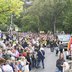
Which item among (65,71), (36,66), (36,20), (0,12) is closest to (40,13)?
(36,20)

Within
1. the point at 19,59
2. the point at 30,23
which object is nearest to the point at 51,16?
the point at 30,23

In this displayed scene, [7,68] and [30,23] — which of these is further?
[30,23]

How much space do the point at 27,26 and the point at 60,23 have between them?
7094mm

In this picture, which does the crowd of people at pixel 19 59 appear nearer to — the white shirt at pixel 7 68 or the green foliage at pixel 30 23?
the white shirt at pixel 7 68

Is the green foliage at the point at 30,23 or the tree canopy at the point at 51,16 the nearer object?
the tree canopy at the point at 51,16

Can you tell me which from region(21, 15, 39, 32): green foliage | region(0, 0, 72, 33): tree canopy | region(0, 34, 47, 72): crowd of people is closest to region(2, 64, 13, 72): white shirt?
region(0, 34, 47, 72): crowd of people

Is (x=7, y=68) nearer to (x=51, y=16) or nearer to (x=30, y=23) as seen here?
(x=51, y=16)

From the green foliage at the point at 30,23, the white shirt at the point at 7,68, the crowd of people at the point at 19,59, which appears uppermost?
the white shirt at the point at 7,68

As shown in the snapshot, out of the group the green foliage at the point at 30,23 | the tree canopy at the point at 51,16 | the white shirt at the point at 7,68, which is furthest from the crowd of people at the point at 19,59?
the green foliage at the point at 30,23

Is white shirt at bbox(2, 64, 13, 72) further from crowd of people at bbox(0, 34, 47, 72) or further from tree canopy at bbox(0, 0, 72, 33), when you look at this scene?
tree canopy at bbox(0, 0, 72, 33)

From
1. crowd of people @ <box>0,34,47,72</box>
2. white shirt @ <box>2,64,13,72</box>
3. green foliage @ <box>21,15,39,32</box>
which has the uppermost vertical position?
white shirt @ <box>2,64,13,72</box>

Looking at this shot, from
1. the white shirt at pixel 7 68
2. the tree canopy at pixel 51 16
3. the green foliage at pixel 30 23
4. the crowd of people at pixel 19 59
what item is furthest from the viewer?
the green foliage at pixel 30 23

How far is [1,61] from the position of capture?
1895 cm

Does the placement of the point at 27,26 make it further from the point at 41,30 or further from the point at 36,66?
the point at 36,66
